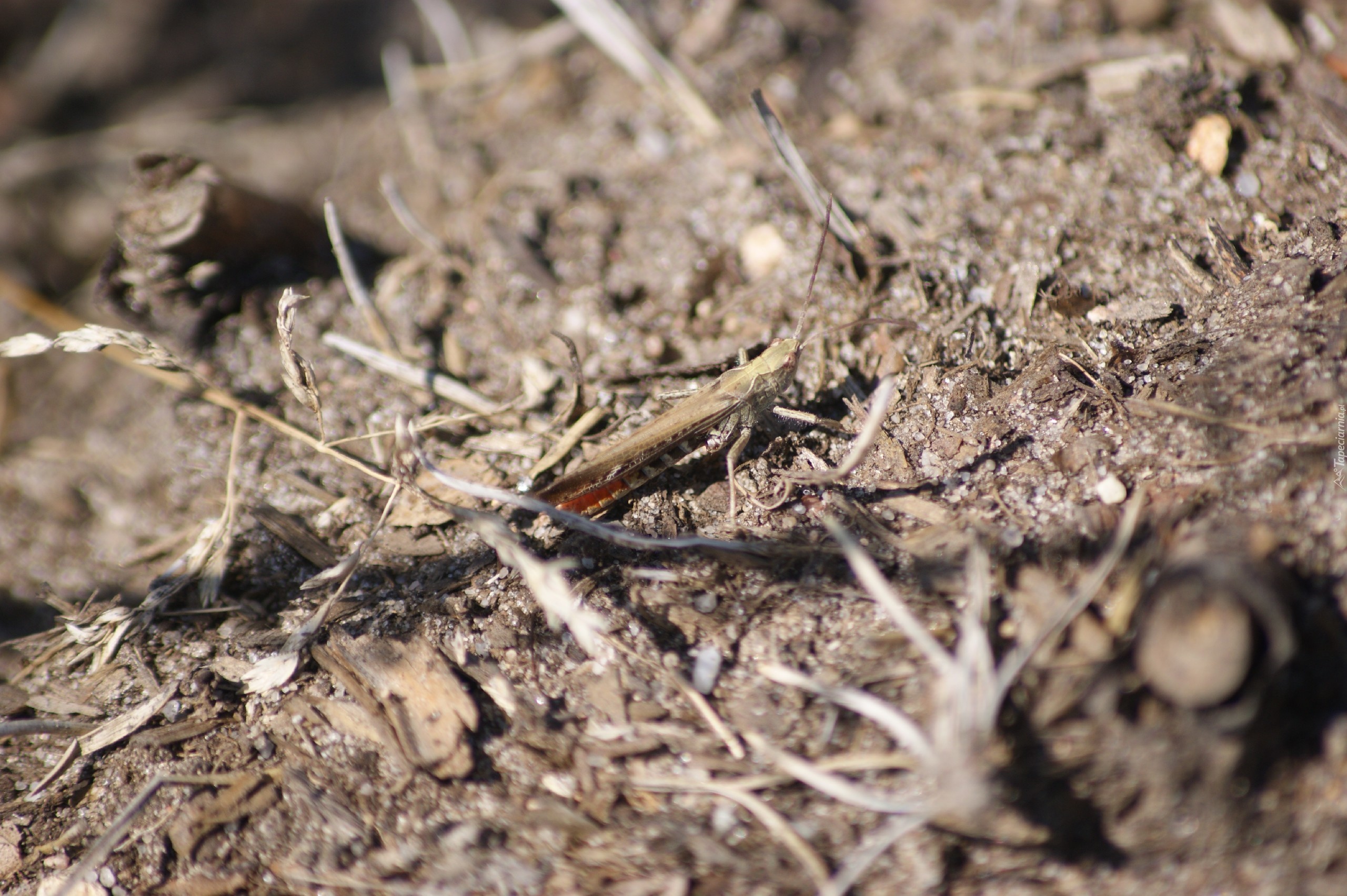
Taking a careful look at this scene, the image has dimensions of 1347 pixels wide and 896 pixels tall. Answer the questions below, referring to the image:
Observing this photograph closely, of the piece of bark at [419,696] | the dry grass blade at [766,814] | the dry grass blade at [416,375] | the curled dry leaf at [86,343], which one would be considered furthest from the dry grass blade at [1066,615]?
the curled dry leaf at [86,343]

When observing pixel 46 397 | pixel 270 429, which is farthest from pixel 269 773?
pixel 46 397

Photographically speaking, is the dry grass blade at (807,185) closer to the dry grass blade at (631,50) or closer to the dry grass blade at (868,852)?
the dry grass blade at (631,50)

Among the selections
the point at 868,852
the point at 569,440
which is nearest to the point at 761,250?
the point at 569,440

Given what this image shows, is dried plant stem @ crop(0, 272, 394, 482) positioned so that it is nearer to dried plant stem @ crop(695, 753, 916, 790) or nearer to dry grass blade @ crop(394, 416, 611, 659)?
dry grass blade @ crop(394, 416, 611, 659)

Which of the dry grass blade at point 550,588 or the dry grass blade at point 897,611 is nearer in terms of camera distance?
the dry grass blade at point 897,611

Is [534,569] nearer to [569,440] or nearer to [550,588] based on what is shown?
[550,588]

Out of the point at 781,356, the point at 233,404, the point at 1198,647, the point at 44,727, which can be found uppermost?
the point at 1198,647
